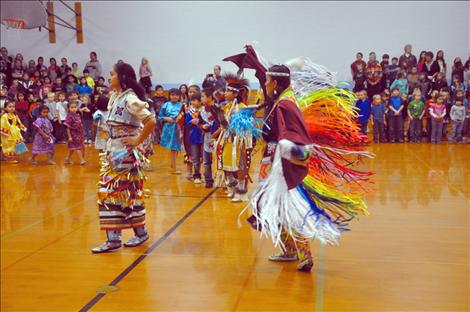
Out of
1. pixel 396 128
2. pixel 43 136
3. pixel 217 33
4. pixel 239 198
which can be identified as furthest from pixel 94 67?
pixel 239 198

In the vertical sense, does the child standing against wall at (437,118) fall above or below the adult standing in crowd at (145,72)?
below

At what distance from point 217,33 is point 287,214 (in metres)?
10.2

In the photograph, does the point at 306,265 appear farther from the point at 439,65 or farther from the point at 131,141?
the point at 439,65

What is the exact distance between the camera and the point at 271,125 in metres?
3.08

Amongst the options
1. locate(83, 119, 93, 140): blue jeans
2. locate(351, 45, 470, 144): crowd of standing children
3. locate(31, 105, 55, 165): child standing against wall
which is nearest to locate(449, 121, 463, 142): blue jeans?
locate(351, 45, 470, 144): crowd of standing children

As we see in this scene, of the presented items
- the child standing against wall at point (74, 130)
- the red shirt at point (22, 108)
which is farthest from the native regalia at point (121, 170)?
the red shirt at point (22, 108)

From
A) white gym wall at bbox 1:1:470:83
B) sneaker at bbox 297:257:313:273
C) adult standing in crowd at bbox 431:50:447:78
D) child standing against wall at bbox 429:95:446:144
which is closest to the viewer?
sneaker at bbox 297:257:313:273

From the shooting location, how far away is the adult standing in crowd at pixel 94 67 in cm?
1244

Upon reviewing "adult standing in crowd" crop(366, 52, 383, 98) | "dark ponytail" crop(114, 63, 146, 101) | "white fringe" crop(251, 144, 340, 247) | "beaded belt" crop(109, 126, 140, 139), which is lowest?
"white fringe" crop(251, 144, 340, 247)

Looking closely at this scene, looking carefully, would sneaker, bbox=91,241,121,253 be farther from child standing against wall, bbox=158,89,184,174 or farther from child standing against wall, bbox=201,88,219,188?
child standing against wall, bbox=158,89,184,174

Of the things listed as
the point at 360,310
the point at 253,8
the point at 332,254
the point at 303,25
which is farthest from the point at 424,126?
the point at 360,310

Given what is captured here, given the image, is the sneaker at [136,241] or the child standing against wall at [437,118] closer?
the sneaker at [136,241]

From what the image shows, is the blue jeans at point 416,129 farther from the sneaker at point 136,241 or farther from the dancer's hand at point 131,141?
the dancer's hand at point 131,141

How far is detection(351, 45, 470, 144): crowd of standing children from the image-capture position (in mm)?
9820
